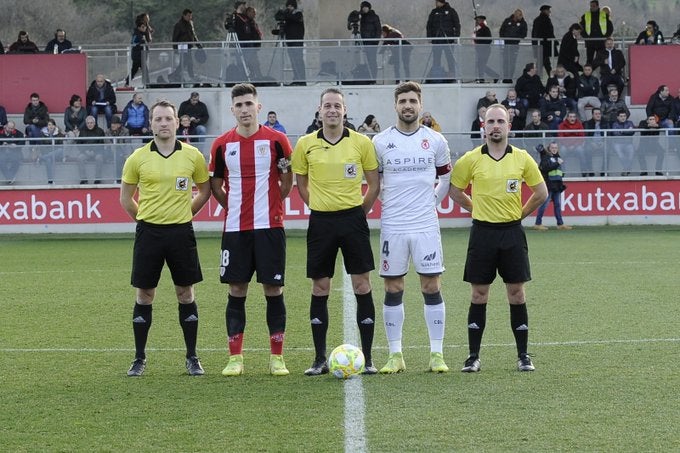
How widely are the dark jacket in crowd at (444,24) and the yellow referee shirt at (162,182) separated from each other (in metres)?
20.9

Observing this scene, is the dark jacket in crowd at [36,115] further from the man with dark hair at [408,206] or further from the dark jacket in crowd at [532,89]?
the man with dark hair at [408,206]

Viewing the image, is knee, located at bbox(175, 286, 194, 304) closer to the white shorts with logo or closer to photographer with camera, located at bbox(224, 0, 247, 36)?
the white shorts with logo

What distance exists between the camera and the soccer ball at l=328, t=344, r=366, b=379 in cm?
853

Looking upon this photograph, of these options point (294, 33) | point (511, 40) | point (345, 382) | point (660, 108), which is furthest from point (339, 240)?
point (511, 40)

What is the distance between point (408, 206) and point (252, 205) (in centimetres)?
115

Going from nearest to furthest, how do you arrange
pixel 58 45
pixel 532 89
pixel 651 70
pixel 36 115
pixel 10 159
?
1. pixel 10 159
2. pixel 36 115
3. pixel 532 89
4. pixel 651 70
5. pixel 58 45

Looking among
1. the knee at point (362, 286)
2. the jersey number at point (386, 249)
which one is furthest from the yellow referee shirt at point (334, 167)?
the knee at point (362, 286)

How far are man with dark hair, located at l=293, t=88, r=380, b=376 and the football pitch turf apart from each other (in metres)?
0.57

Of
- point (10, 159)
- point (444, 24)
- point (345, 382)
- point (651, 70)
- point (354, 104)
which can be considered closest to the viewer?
point (345, 382)

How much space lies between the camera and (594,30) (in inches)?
1203

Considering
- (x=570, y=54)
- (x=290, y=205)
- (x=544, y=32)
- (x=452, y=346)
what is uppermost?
(x=544, y=32)

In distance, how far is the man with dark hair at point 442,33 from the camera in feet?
94.9

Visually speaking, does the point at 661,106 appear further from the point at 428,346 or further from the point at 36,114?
the point at 428,346

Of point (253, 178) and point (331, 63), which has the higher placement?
point (331, 63)
